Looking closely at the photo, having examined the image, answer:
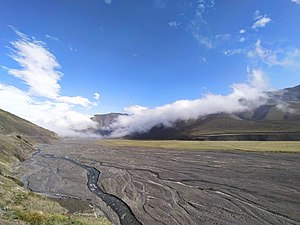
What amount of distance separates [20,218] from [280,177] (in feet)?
134

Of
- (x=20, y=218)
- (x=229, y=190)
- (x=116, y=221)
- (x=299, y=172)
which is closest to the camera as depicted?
(x=20, y=218)

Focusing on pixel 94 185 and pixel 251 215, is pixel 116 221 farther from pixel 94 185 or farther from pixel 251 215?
pixel 94 185

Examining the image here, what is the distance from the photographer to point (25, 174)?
56500 millimetres

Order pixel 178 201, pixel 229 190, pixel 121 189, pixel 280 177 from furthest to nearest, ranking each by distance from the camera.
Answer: pixel 280 177
pixel 121 189
pixel 229 190
pixel 178 201

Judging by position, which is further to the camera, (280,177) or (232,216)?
(280,177)

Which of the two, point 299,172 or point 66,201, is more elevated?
point 299,172

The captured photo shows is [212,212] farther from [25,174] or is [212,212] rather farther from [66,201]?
[25,174]

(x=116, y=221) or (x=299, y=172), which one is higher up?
(x=299, y=172)

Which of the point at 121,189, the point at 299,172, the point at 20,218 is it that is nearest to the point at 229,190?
the point at 121,189

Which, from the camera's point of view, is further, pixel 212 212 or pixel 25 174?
pixel 25 174

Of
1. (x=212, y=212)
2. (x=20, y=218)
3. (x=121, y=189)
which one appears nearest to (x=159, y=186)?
(x=121, y=189)

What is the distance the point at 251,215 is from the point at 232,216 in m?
1.99

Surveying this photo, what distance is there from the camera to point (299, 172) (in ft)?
166

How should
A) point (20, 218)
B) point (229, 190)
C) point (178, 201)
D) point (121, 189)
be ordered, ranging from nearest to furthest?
point (20, 218)
point (178, 201)
point (229, 190)
point (121, 189)
